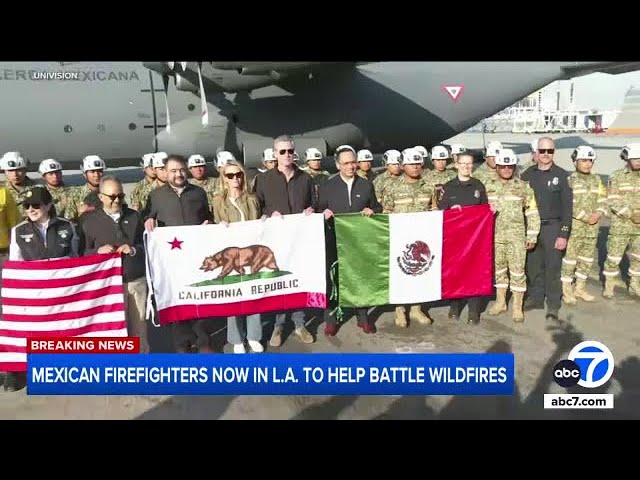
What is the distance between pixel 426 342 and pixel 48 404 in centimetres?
387

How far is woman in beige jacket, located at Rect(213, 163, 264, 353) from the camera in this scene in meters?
5.04

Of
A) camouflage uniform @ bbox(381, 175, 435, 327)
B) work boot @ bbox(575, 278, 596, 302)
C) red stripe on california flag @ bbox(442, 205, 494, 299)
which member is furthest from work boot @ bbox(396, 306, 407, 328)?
work boot @ bbox(575, 278, 596, 302)

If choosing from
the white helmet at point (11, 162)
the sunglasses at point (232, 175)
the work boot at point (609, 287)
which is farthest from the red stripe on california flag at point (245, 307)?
the work boot at point (609, 287)

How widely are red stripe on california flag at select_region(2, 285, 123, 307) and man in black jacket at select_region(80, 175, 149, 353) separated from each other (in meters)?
0.22

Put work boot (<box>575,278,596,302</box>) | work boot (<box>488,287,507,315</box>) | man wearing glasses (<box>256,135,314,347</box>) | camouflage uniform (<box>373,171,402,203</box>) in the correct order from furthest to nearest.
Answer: work boot (<box>575,278,596,302</box>) → camouflage uniform (<box>373,171,402,203</box>) → work boot (<box>488,287,507,315</box>) → man wearing glasses (<box>256,135,314,347</box>)

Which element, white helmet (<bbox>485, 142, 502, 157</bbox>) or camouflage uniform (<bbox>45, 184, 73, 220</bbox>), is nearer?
camouflage uniform (<bbox>45, 184, 73, 220</bbox>)

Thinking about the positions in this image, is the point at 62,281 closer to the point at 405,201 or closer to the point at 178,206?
the point at 178,206

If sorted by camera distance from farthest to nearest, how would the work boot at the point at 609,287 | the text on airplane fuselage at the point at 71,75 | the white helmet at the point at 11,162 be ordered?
the text on airplane fuselage at the point at 71,75
the work boot at the point at 609,287
the white helmet at the point at 11,162

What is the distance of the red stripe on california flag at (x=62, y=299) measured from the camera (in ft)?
14.5

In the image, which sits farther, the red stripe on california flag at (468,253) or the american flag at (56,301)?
the red stripe on california flag at (468,253)

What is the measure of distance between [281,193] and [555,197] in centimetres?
340

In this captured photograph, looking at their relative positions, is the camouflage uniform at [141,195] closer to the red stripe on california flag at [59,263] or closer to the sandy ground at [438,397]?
the sandy ground at [438,397]

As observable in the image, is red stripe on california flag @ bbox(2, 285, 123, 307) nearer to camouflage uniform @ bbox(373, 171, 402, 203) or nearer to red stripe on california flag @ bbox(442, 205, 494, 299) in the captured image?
camouflage uniform @ bbox(373, 171, 402, 203)

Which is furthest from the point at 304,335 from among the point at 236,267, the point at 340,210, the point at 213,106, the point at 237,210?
the point at 213,106
